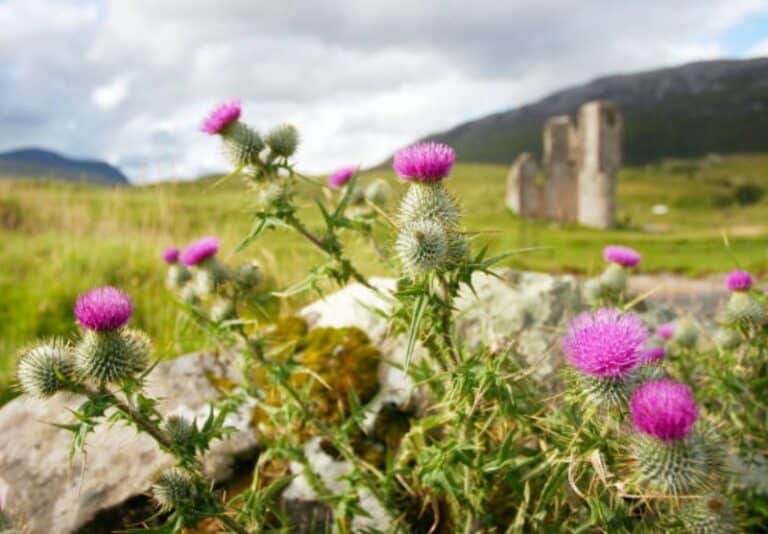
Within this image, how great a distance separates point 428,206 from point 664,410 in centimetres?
127

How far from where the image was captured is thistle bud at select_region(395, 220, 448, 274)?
94.1 inches

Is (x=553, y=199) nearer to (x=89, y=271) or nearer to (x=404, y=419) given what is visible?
(x=89, y=271)

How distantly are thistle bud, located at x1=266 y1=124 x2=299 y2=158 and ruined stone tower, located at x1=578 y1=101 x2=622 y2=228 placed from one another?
129 feet

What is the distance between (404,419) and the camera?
4039 millimetres

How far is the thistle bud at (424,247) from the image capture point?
2391 mm

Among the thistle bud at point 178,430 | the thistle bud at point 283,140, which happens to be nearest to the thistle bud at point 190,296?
the thistle bud at point 283,140

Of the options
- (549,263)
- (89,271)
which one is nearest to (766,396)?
(89,271)

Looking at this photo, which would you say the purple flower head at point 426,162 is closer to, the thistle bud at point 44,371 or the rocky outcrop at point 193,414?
the rocky outcrop at point 193,414

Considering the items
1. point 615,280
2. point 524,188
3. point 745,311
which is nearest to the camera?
point 745,311

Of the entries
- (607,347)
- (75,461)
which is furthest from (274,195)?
(75,461)

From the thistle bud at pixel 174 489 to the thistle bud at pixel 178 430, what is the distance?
13 cm

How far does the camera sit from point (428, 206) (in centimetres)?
274

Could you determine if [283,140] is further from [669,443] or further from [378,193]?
[669,443]

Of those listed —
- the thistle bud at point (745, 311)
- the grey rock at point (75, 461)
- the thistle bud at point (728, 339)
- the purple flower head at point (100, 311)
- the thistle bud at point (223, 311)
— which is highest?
the purple flower head at point (100, 311)
